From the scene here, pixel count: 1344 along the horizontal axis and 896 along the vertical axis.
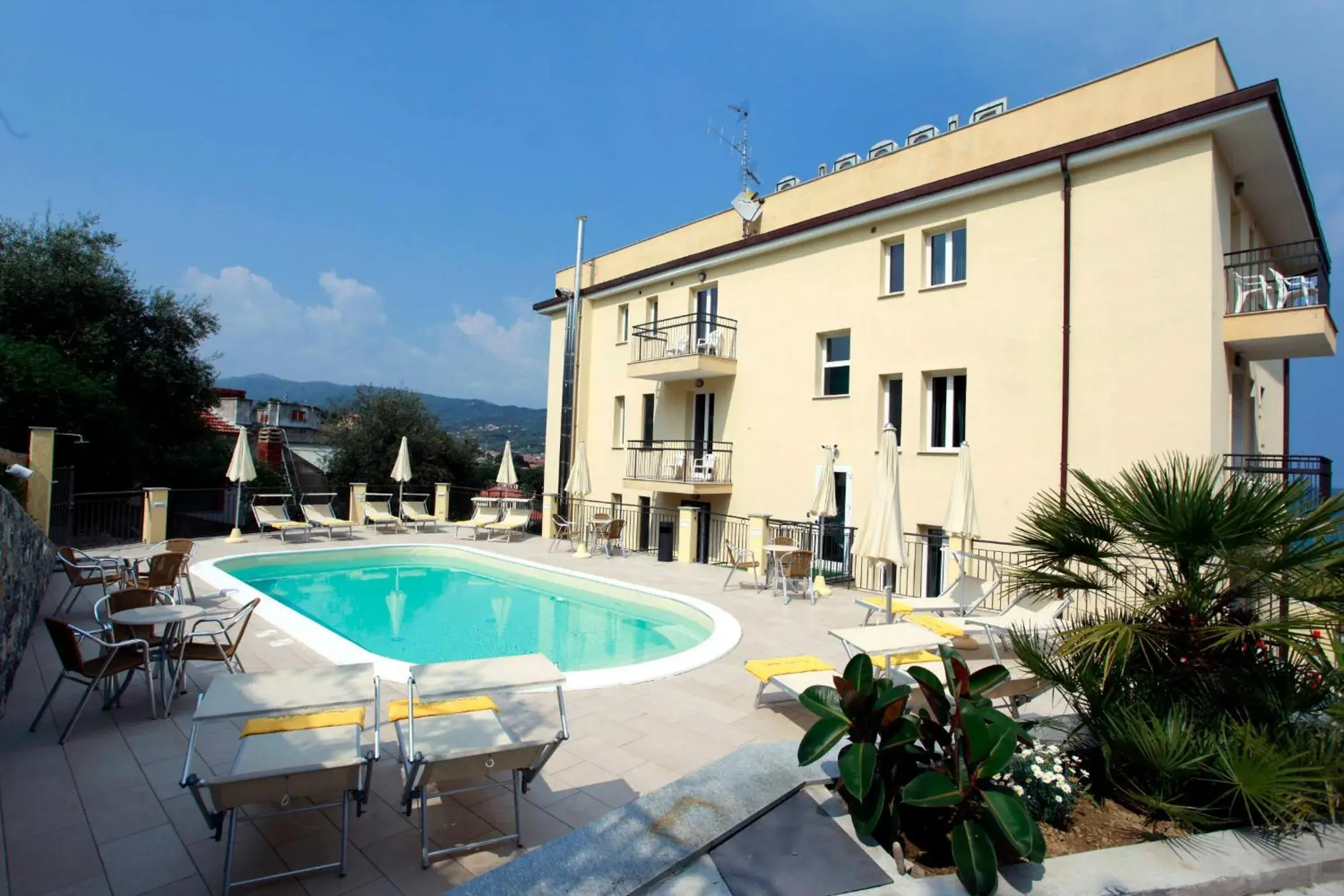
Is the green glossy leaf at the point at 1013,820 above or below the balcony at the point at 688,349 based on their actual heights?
below

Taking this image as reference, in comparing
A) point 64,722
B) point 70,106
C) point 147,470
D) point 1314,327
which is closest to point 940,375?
point 1314,327

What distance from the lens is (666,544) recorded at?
14688 millimetres

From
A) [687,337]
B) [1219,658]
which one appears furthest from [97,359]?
[1219,658]

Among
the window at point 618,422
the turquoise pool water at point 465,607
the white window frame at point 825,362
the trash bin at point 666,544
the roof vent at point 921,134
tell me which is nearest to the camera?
the turquoise pool water at point 465,607

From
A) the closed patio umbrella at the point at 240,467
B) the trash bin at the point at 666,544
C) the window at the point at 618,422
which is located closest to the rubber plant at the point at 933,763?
the trash bin at the point at 666,544

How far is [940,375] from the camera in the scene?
12680mm

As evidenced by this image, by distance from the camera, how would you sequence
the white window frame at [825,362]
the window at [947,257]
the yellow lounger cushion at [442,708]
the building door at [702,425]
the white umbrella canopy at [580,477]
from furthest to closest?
the building door at [702,425] → the white umbrella canopy at [580,477] → the white window frame at [825,362] → the window at [947,257] → the yellow lounger cushion at [442,708]

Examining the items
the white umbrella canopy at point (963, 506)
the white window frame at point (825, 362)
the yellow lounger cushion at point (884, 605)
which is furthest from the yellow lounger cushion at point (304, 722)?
the white window frame at point (825, 362)

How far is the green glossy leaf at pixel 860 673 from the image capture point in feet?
10.2

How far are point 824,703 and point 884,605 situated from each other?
192 inches

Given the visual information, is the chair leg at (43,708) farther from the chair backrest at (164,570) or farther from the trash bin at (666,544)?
the trash bin at (666,544)

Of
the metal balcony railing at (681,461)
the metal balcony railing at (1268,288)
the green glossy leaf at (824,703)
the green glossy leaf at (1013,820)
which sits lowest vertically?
the green glossy leaf at (1013,820)

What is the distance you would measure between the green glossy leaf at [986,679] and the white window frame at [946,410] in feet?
31.6

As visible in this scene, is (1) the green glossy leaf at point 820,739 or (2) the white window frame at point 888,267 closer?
(1) the green glossy leaf at point 820,739
